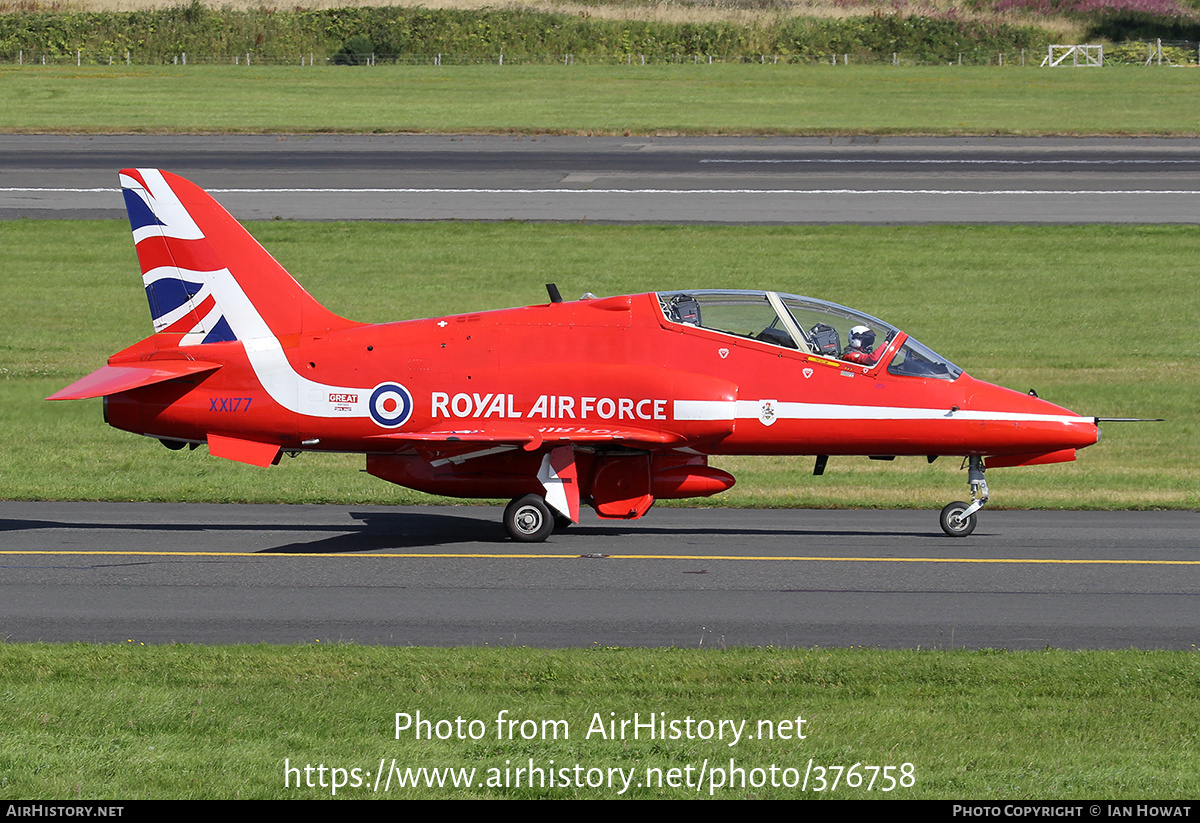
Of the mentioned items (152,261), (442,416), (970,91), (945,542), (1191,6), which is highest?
(1191,6)

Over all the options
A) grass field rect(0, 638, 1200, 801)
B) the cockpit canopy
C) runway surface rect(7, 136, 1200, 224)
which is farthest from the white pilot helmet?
runway surface rect(7, 136, 1200, 224)

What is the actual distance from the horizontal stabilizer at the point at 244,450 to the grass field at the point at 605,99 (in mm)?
33987

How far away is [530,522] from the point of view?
53.1 ft

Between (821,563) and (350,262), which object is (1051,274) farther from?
(821,563)

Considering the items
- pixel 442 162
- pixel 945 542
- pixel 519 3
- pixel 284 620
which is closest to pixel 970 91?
pixel 442 162

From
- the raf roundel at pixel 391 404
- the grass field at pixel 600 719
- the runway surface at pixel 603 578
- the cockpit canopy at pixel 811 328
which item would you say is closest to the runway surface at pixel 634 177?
the runway surface at pixel 603 578

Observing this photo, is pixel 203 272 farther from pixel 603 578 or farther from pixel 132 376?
pixel 603 578

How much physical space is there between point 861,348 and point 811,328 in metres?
0.62

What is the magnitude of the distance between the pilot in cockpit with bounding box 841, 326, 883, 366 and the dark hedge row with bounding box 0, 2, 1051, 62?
57919 millimetres

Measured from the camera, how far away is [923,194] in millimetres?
38188

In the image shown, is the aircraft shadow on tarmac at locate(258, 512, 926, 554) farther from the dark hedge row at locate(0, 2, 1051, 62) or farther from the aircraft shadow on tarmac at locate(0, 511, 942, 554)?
the dark hedge row at locate(0, 2, 1051, 62)

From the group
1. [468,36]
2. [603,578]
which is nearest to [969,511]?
[603,578]

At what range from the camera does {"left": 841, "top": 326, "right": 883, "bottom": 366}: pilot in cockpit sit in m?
16.0

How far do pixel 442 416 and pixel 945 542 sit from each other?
6071mm
